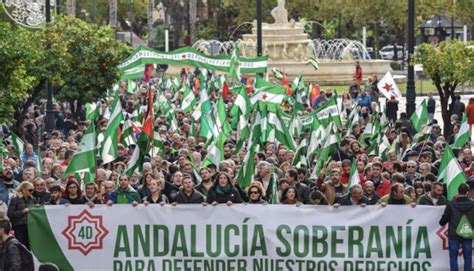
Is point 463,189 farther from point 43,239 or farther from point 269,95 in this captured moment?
point 269,95

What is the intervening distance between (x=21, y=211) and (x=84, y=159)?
8.28 feet

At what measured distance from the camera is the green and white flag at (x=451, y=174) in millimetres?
17859

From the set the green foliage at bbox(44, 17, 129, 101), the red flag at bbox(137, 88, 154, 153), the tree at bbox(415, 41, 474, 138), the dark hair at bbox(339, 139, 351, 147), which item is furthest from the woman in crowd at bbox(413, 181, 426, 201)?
the green foliage at bbox(44, 17, 129, 101)

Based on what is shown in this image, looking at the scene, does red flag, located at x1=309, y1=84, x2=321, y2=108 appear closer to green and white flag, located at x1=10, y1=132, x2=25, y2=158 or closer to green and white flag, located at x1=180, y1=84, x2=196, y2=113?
green and white flag, located at x1=180, y1=84, x2=196, y2=113

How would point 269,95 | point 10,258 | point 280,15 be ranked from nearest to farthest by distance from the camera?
point 10,258 < point 269,95 < point 280,15

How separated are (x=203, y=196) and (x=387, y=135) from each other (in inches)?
378

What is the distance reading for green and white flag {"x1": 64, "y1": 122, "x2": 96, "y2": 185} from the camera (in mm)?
18516

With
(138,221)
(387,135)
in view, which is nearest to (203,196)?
(138,221)

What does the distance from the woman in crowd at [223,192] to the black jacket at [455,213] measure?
8.33ft

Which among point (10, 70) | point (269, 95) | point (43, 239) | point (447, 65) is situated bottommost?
point (43, 239)

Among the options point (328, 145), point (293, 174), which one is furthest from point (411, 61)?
point (293, 174)

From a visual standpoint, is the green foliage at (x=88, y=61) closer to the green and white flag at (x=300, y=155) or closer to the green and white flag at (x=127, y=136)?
the green and white flag at (x=127, y=136)

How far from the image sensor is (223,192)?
686 inches

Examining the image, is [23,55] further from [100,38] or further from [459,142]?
[100,38]
